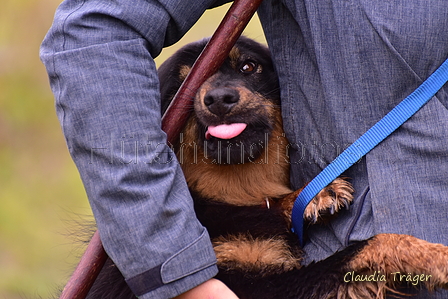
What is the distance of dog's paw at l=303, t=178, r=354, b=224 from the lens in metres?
2.08

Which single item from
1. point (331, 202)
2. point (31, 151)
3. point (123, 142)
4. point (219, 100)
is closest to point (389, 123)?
point (331, 202)

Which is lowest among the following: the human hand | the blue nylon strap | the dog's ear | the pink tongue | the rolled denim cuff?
the human hand

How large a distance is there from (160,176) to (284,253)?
82cm

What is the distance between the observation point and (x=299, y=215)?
218 centimetres

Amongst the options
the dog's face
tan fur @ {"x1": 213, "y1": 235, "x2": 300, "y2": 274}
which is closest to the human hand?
tan fur @ {"x1": 213, "y1": 235, "x2": 300, "y2": 274}

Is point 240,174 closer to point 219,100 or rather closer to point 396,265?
point 219,100

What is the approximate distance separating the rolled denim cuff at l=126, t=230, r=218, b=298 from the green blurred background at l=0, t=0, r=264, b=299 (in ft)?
18.3

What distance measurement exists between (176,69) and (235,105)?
60 cm

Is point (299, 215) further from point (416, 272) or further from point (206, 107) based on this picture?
point (206, 107)

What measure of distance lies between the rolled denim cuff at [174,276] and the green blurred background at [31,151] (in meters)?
5.58

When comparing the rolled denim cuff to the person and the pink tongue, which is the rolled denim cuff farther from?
the pink tongue

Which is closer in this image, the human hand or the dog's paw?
the human hand

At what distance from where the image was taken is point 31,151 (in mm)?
8266

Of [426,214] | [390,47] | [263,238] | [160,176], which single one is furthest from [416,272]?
[160,176]
